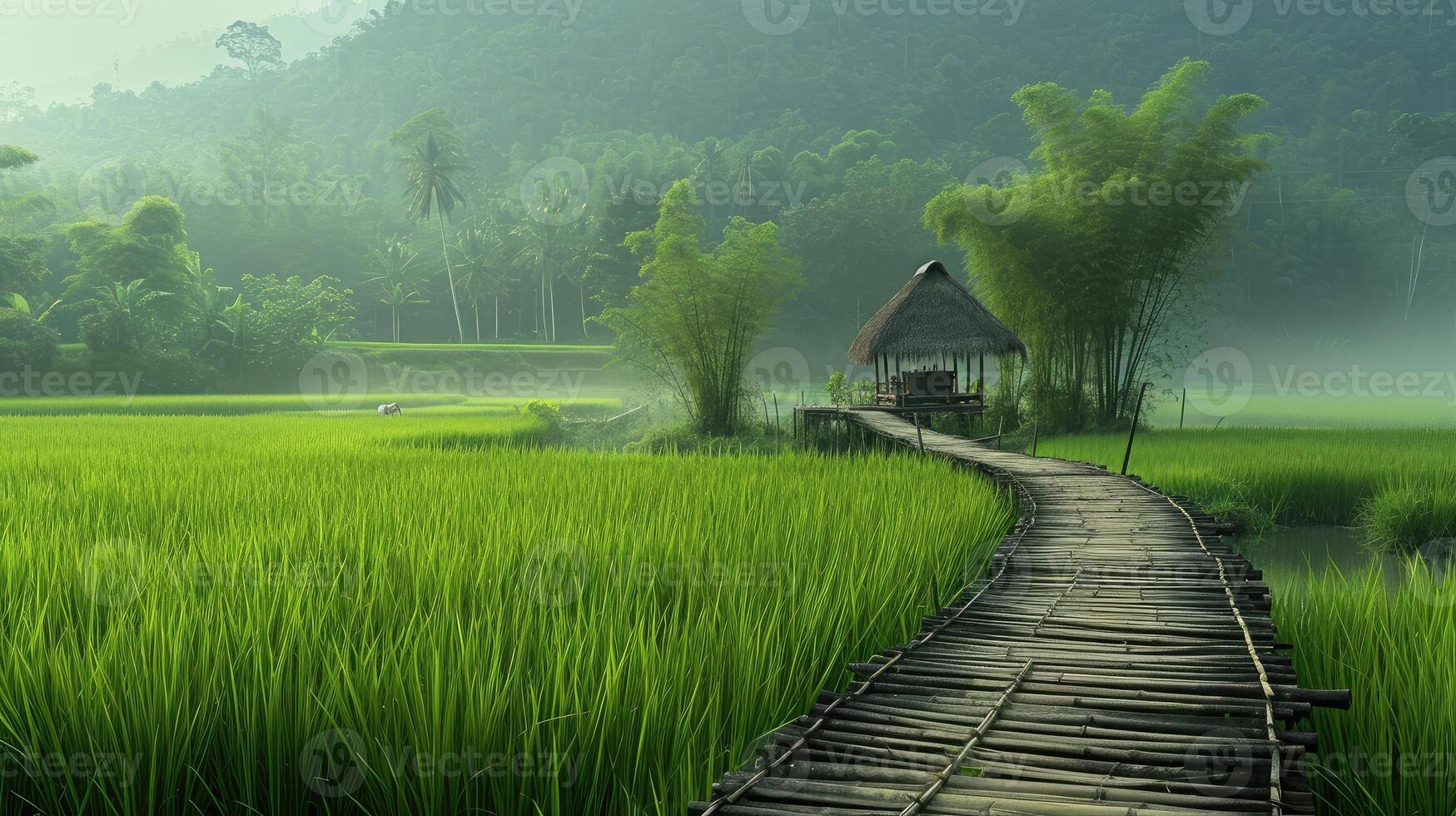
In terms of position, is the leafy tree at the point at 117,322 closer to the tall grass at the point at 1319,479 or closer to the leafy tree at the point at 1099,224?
the leafy tree at the point at 1099,224

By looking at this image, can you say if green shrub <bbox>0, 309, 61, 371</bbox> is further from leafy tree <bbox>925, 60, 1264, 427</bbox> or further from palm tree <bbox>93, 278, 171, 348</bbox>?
leafy tree <bbox>925, 60, 1264, 427</bbox>

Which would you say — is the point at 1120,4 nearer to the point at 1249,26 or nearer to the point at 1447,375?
the point at 1249,26

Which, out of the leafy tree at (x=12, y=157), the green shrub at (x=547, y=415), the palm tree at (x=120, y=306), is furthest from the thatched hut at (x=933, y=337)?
the leafy tree at (x=12, y=157)

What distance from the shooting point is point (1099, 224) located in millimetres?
15266

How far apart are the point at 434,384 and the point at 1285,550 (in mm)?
30572

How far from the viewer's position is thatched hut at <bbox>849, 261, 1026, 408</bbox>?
15.1 metres

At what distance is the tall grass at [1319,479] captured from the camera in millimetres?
8305

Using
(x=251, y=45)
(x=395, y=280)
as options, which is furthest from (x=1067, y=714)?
(x=251, y=45)

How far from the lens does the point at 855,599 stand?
358 cm

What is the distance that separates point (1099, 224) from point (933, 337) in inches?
125

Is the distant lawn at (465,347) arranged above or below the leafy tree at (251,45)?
below

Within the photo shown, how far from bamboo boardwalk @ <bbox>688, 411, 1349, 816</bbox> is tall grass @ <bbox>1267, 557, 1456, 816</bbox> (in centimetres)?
26

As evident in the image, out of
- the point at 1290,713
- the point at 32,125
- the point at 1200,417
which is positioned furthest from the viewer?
the point at 32,125

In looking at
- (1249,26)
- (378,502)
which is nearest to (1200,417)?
(378,502)
